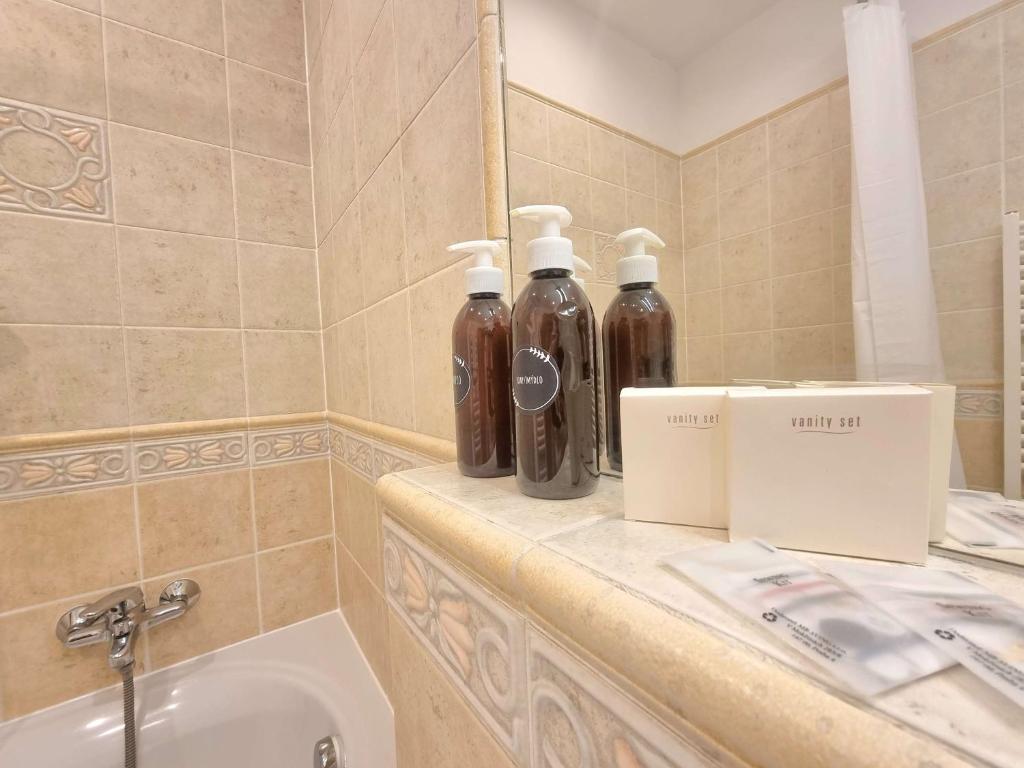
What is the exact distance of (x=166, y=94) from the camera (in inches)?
43.4

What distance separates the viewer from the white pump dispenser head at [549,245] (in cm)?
38

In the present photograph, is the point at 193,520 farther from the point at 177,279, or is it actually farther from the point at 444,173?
the point at 444,173

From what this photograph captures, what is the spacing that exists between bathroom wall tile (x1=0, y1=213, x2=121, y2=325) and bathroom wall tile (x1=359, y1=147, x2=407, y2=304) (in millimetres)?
622

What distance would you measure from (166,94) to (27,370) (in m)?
0.71

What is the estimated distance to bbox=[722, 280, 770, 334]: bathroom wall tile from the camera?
39 cm

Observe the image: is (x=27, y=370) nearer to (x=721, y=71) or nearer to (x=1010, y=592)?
(x=721, y=71)

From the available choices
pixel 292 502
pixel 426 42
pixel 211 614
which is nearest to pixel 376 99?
pixel 426 42

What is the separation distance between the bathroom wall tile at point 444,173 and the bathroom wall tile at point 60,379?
33.0 inches

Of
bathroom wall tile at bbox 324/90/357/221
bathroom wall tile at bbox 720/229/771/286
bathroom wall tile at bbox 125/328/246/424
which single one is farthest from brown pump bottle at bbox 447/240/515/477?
bathroom wall tile at bbox 125/328/246/424

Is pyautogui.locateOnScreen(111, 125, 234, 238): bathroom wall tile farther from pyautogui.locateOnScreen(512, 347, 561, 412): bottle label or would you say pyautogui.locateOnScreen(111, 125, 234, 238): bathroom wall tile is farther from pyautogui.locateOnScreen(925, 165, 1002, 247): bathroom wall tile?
pyautogui.locateOnScreen(925, 165, 1002, 247): bathroom wall tile

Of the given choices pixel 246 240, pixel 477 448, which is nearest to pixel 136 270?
pixel 246 240

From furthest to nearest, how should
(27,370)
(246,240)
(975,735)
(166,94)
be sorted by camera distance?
(246,240), (166,94), (27,370), (975,735)

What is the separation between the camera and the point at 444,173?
638 millimetres

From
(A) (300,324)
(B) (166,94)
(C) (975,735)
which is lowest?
(C) (975,735)
